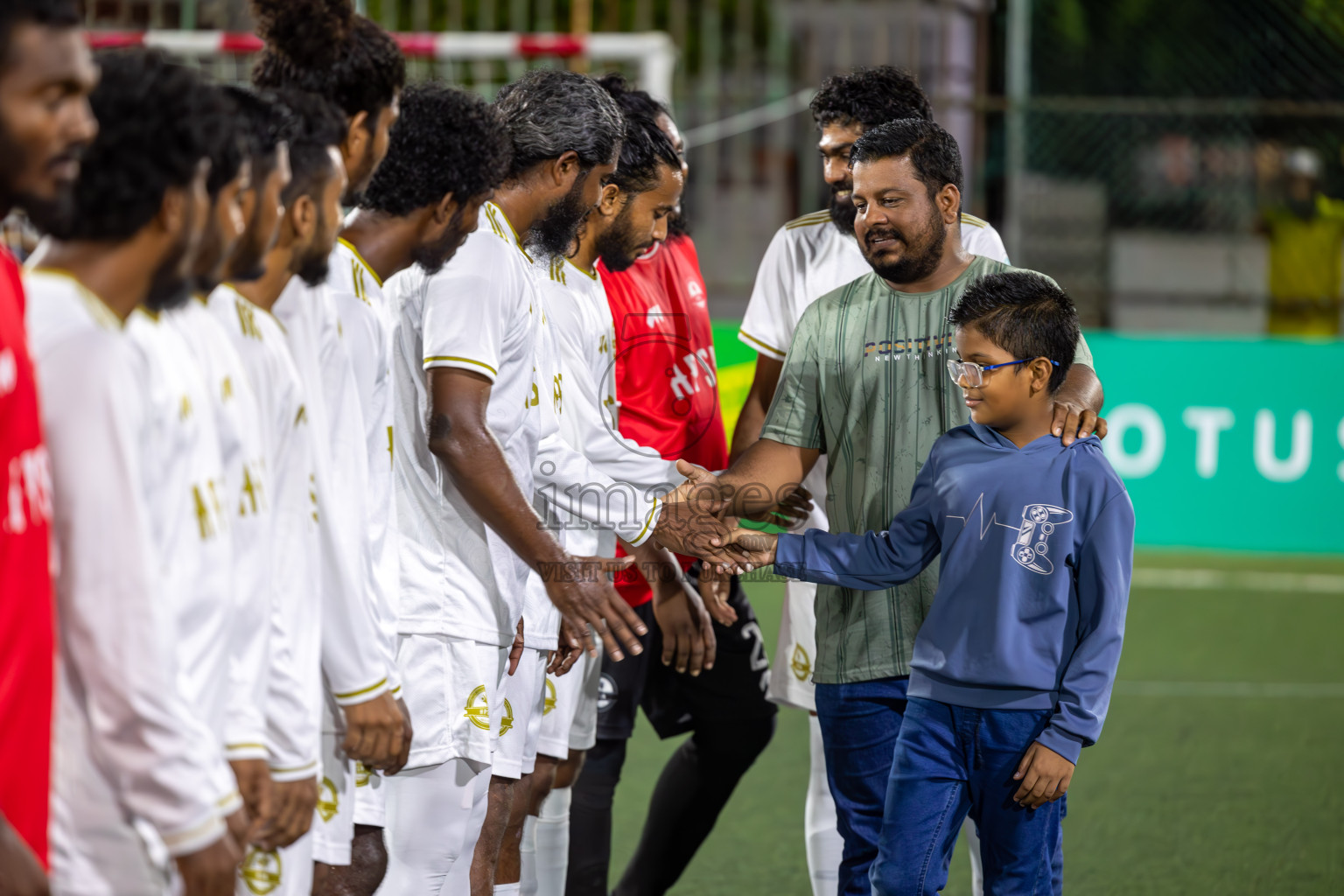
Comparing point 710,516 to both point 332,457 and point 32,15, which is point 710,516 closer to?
point 332,457

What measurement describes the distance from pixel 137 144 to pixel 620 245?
1959mm

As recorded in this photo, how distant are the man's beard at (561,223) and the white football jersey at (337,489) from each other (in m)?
0.91

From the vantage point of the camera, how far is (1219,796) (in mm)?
4887

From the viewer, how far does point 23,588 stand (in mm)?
1573

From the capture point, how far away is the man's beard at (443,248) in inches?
105

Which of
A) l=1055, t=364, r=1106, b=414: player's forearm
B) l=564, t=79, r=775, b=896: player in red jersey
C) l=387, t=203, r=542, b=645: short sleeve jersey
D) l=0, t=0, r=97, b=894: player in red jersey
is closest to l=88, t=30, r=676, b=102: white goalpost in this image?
l=564, t=79, r=775, b=896: player in red jersey

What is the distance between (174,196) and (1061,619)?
1.85 m

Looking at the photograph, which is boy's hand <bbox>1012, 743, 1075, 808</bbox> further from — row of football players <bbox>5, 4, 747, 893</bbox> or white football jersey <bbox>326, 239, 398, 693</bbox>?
white football jersey <bbox>326, 239, 398, 693</bbox>

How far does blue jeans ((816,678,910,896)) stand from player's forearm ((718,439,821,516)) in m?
0.50

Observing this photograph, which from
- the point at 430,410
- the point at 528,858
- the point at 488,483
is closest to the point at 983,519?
the point at 488,483

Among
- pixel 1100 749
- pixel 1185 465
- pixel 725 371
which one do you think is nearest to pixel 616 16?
pixel 725 371

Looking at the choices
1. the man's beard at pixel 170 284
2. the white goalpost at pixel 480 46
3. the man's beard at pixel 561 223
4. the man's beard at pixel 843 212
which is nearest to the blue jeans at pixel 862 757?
the man's beard at pixel 561 223

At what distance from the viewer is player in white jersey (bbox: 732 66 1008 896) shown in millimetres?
3709

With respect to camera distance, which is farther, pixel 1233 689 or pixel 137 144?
pixel 1233 689
